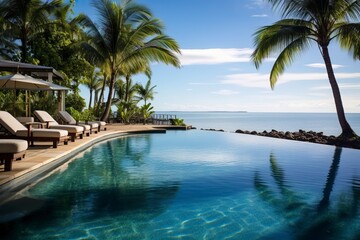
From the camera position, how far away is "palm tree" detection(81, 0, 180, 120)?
16.8 metres

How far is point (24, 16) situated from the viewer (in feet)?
53.4

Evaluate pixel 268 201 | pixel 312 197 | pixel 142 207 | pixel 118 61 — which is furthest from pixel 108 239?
pixel 118 61

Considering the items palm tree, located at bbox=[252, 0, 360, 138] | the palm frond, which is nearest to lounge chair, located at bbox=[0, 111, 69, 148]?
the palm frond

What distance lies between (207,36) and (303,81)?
24966 mm

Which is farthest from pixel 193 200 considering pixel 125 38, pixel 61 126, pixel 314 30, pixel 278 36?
pixel 125 38

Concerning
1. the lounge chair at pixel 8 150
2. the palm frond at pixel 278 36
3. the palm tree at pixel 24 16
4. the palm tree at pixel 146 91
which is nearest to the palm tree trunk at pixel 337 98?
the palm frond at pixel 278 36

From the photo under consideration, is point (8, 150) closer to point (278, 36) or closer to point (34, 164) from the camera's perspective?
point (34, 164)

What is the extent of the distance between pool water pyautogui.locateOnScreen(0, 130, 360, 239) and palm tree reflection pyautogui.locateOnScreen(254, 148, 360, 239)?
13mm

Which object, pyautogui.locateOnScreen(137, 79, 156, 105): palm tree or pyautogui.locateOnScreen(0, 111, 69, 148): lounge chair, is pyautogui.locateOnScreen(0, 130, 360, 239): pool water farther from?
pyautogui.locateOnScreen(137, 79, 156, 105): palm tree

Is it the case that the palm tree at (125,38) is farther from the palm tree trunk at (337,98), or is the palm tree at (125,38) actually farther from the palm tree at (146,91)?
the palm tree at (146,91)

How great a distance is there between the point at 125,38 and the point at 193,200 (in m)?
13.7

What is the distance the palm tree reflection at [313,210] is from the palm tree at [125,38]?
12.5 metres

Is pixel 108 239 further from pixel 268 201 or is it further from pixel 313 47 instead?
pixel 313 47

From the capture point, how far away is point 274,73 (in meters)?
15.0
